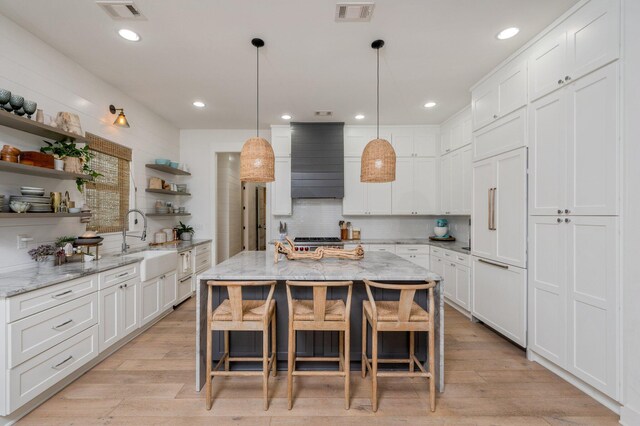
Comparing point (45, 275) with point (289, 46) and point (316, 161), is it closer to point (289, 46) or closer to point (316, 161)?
point (289, 46)

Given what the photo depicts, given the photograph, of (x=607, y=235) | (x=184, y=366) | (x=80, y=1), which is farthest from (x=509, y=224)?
(x=80, y=1)

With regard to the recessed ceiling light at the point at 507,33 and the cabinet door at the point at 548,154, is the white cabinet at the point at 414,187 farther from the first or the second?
the recessed ceiling light at the point at 507,33

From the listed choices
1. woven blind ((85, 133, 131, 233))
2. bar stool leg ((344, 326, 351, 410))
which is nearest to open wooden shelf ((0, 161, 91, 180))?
woven blind ((85, 133, 131, 233))

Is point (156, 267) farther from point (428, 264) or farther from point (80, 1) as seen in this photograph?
point (428, 264)

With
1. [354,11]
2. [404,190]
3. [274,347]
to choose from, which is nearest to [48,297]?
[274,347]

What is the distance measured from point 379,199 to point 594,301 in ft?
10.4

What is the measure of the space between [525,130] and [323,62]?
6.75ft

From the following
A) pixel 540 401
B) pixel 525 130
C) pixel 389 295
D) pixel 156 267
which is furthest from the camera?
pixel 156 267

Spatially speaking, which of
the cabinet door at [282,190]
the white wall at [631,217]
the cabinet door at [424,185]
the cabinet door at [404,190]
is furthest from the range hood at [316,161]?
the white wall at [631,217]

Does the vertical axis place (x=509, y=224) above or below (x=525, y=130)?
below

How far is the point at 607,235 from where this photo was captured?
6.13 feet

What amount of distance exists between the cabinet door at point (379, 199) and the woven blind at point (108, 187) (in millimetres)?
3607

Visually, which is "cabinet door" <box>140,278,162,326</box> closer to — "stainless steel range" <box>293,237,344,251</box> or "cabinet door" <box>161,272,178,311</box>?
"cabinet door" <box>161,272,178,311</box>

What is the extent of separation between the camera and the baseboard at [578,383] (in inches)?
74.9
